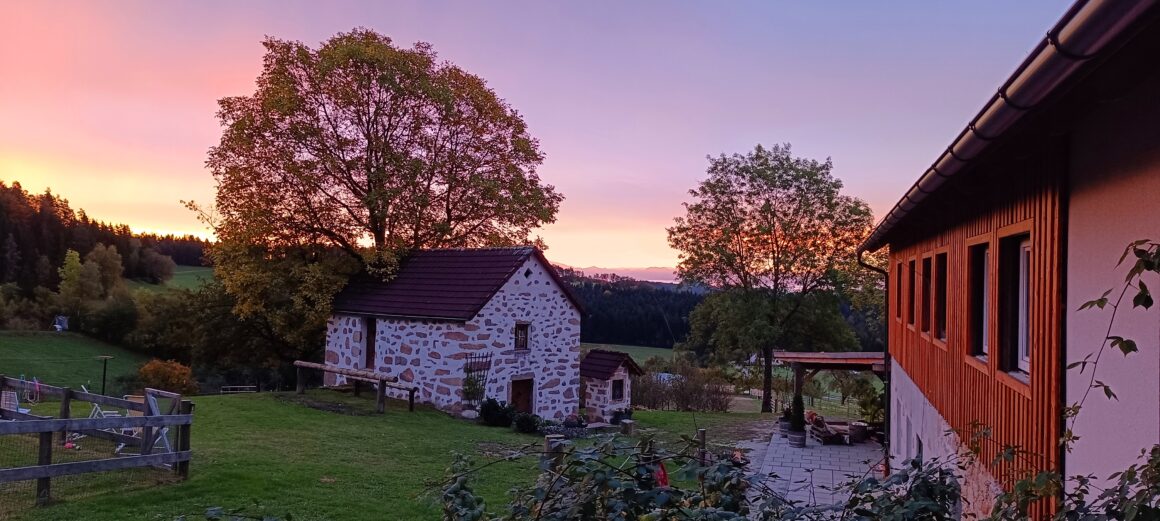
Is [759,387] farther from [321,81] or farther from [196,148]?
[196,148]

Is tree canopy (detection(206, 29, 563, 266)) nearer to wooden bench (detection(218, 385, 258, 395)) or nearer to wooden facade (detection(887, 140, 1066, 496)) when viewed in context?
wooden bench (detection(218, 385, 258, 395))

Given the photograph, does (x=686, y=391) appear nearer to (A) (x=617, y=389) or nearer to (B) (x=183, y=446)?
(A) (x=617, y=389)

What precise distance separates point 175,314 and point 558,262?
1959 centimetres

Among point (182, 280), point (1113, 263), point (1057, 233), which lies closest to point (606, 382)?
point (1057, 233)

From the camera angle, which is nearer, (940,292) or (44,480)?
(44,480)

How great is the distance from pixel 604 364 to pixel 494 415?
6.49 m

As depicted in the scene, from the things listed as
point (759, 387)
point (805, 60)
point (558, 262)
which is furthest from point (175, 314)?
point (805, 60)

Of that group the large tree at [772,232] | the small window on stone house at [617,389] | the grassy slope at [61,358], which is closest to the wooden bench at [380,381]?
the small window on stone house at [617,389]

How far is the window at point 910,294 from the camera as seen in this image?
35.2ft

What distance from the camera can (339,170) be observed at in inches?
840

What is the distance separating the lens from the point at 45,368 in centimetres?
2872

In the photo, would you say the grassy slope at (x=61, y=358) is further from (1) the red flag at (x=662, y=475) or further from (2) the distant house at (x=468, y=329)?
(1) the red flag at (x=662, y=475)

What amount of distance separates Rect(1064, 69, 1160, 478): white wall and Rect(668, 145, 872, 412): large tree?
23.4 metres

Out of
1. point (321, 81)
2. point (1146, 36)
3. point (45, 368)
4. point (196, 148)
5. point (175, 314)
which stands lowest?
point (45, 368)
